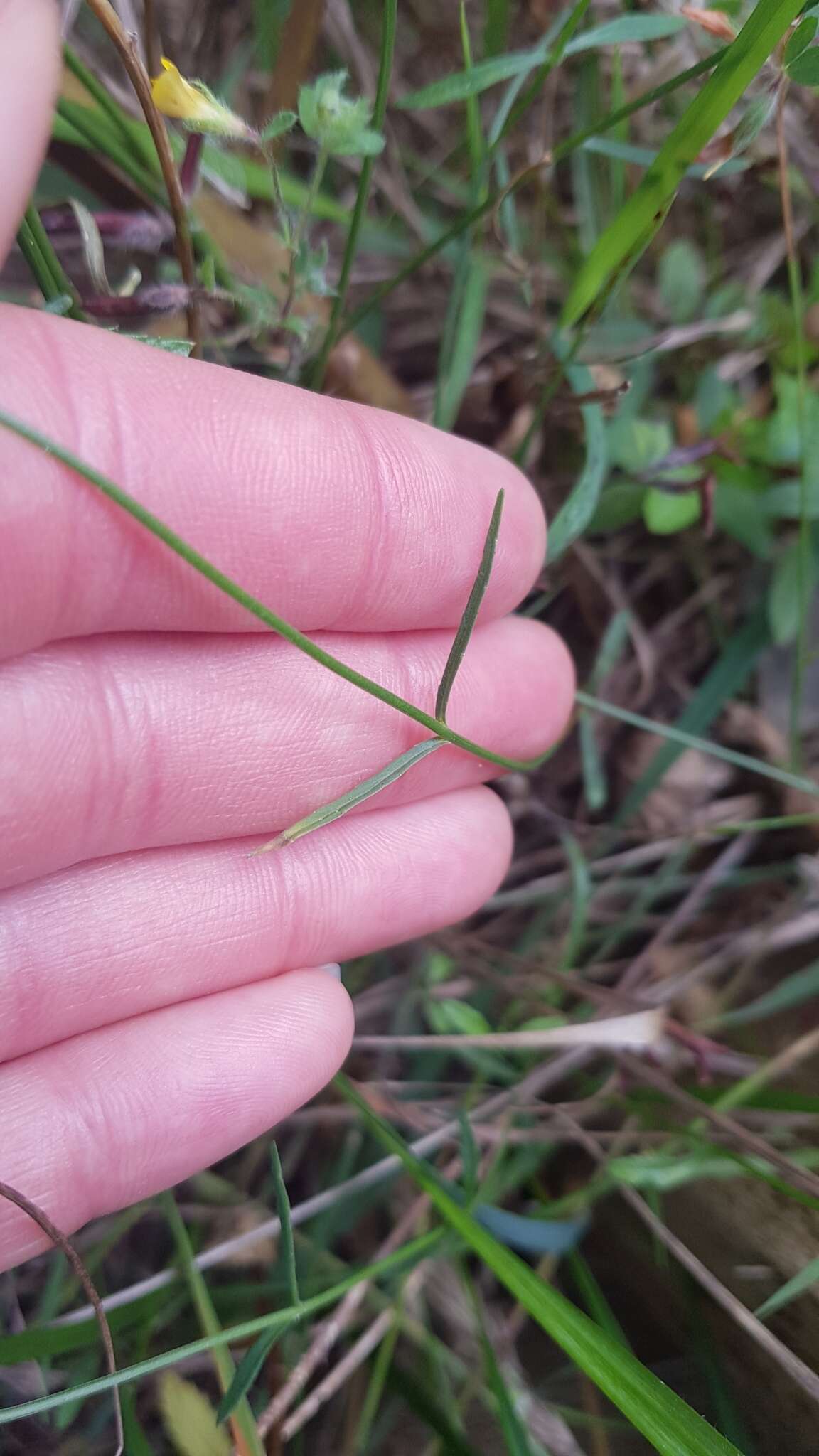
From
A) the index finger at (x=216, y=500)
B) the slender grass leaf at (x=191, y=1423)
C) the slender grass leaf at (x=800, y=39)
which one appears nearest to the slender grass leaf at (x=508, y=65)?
the slender grass leaf at (x=800, y=39)

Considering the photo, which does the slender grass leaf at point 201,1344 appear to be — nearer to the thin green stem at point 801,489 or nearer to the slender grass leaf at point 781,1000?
the slender grass leaf at point 781,1000

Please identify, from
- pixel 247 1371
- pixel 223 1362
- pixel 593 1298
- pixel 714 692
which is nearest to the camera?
pixel 247 1371

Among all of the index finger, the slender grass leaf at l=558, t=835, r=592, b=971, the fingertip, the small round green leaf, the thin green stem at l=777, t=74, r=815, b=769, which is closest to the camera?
the fingertip

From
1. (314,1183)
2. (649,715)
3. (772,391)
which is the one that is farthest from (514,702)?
(314,1183)

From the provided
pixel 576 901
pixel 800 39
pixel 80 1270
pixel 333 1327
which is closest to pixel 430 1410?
pixel 333 1327

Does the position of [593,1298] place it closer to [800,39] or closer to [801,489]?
[801,489]

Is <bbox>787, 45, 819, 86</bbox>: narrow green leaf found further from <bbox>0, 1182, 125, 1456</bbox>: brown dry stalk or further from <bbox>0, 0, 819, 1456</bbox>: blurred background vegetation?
<bbox>0, 1182, 125, 1456</bbox>: brown dry stalk

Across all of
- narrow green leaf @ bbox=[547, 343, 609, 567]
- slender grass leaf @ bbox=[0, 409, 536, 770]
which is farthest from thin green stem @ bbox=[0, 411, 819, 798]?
narrow green leaf @ bbox=[547, 343, 609, 567]
